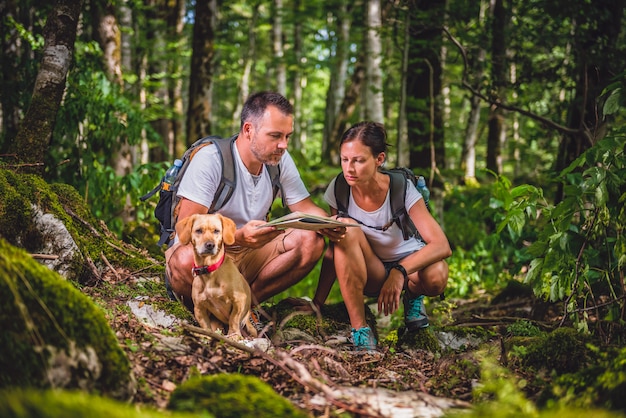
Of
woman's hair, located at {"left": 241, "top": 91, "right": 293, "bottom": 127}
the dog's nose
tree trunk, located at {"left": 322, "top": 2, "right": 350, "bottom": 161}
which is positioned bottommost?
the dog's nose

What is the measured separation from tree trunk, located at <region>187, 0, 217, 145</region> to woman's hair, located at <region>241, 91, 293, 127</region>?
17.7ft

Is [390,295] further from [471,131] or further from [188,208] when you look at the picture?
[471,131]

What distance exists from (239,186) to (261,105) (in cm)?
73

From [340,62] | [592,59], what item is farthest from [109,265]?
[340,62]

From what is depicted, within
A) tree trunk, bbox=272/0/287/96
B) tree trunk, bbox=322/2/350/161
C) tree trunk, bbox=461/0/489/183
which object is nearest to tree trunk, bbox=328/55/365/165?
tree trunk, bbox=322/2/350/161

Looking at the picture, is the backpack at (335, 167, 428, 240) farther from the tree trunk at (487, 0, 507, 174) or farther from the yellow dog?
the tree trunk at (487, 0, 507, 174)

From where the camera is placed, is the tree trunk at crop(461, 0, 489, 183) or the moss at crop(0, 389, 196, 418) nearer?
the moss at crop(0, 389, 196, 418)

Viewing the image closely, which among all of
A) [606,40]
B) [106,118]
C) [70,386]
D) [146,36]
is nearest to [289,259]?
[70,386]

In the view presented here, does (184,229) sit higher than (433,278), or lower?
higher

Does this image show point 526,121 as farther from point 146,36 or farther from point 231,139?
point 231,139

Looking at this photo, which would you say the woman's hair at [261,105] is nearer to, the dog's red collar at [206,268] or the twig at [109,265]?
the dog's red collar at [206,268]

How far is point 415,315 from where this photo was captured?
5.07m

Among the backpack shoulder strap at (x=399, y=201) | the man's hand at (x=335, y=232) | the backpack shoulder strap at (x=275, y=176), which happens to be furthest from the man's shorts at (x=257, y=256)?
the backpack shoulder strap at (x=399, y=201)

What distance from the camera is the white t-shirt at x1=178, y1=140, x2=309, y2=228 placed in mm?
4609
